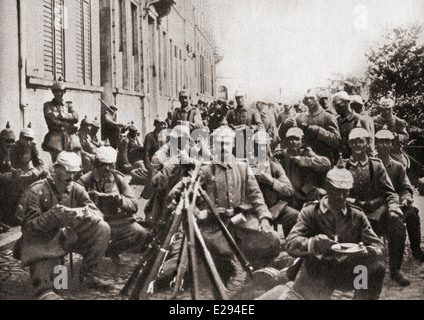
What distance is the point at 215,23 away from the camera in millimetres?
6266

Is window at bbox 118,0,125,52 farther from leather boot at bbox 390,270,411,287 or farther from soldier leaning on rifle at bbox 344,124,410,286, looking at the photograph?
leather boot at bbox 390,270,411,287

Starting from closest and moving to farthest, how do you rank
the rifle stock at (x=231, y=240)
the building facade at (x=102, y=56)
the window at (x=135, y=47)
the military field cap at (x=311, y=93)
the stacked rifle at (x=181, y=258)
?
the stacked rifle at (x=181, y=258), the rifle stock at (x=231, y=240), the military field cap at (x=311, y=93), the building facade at (x=102, y=56), the window at (x=135, y=47)

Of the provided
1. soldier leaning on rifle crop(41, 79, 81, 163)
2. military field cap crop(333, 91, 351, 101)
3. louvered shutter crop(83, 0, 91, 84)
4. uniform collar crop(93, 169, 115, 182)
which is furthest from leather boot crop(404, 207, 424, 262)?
louvered shutter crop(83, 0, 91, 84)

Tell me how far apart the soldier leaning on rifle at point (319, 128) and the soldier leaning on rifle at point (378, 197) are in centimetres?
113

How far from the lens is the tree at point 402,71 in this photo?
21.1 feet

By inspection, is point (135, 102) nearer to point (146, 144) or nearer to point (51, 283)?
point (146, 144)

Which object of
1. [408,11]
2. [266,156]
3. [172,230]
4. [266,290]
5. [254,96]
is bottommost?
[266,290]

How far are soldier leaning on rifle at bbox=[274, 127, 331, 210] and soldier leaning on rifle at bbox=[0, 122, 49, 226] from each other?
2660mm

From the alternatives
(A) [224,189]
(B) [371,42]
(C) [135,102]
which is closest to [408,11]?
(B) [371,42]

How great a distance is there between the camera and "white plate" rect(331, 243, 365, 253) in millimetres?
4344

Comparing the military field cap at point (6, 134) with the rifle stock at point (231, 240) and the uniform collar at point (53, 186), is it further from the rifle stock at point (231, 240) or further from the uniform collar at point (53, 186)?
the rifle stock at point (231, 240)

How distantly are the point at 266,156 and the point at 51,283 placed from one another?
8.55 feet

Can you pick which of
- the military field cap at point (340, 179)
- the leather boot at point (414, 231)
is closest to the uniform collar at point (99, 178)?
the military field cap at point (340, 179)

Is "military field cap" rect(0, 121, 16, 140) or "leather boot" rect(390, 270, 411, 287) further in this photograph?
"military field cap" rect(0, 121, 16, 140)
